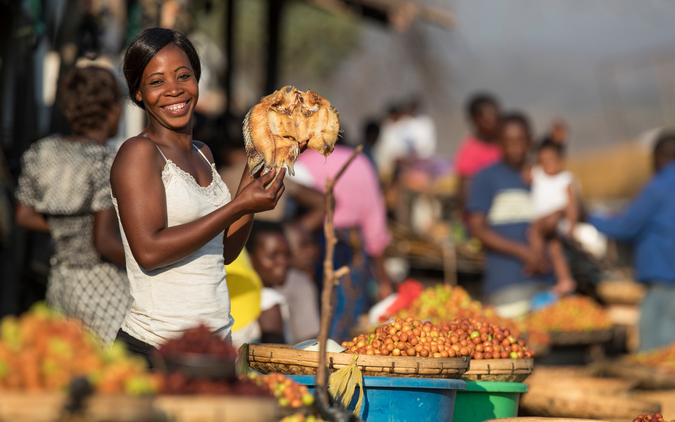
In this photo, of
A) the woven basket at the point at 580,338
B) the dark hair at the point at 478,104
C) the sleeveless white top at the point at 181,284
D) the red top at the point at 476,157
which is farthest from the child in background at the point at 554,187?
the sleeveless white top at the point at 181,284

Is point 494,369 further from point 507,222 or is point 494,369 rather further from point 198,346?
point 507,222

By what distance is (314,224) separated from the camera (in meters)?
5.57

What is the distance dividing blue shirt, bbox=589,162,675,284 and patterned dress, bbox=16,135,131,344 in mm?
4683

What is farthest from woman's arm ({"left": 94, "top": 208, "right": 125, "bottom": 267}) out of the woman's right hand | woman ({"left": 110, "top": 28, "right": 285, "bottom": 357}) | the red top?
the red top

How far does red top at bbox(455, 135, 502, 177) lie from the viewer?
7.50 meters

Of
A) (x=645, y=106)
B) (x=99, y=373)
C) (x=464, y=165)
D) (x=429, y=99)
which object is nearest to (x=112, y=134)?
(x=99, y=373)

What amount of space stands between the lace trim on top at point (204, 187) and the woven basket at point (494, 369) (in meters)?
Result: 1.16

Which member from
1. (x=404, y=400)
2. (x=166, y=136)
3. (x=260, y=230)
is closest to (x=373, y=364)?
(x=404, y=400)

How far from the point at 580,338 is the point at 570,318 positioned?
18 centimetres

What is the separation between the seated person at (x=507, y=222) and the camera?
5480 mm

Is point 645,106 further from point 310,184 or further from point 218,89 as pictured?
point 310,184

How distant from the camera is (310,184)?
557 cm

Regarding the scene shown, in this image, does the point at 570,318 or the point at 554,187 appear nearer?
the point at 570,318

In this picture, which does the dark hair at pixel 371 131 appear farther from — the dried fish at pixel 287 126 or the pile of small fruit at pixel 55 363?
the pile of small fruit at pixel 55 363
